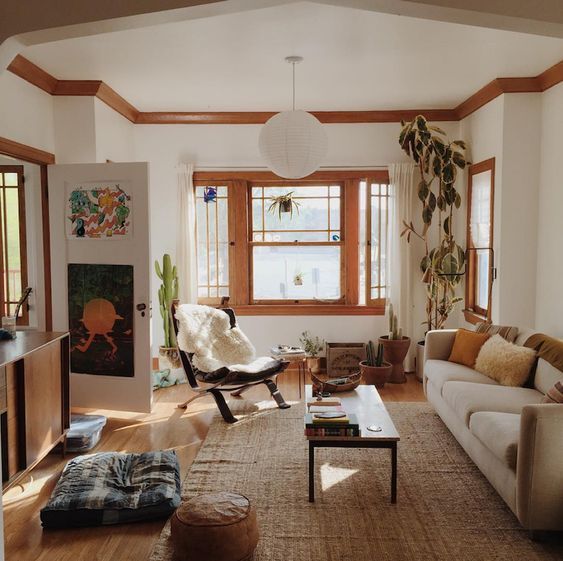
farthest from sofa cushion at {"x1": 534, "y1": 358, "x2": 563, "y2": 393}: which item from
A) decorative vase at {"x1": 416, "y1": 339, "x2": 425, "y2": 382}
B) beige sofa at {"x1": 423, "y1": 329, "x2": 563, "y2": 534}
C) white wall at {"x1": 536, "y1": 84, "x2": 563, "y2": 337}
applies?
decorative vase at {"x1": 416, "y1": 339, "x2": 425, "y2": 382}

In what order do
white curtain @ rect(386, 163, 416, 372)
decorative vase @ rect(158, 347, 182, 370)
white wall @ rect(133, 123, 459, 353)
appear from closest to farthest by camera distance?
decorative vase @ rect(158, 347, 182, 370), white curtain @ rect(386, 163, 416, 372), white wall @ rect(133, 123, 459, 353)

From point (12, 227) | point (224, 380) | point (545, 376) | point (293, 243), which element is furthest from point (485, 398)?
point (12, 227)

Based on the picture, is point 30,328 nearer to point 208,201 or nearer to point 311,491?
point 208,201

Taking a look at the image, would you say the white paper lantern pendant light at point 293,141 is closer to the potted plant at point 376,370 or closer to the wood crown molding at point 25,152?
the wood crown molding at point 25,152

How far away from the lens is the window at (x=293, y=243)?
6.11 m

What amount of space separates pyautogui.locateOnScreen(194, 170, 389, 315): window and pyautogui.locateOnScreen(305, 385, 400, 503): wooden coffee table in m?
2.48

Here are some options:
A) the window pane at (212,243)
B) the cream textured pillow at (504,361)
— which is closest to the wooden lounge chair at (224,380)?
the window pane at (212,243)

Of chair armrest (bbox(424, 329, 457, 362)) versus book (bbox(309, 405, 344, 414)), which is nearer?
book (bbox(309, 405, 344, 414))

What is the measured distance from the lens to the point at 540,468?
8.76 feet

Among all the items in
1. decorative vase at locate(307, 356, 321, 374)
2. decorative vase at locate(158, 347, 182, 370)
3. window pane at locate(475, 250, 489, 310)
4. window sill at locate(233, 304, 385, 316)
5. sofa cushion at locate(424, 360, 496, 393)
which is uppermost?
window pane at locate(475, 250, 489, 310)

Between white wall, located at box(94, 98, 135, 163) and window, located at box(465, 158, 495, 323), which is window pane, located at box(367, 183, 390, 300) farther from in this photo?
white wall, located at box(94, 98, 135, 163)

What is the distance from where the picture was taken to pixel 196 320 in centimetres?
493

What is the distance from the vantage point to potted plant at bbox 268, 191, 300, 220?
20.1 ft

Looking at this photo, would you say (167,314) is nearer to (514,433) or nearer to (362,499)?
(362,499)
